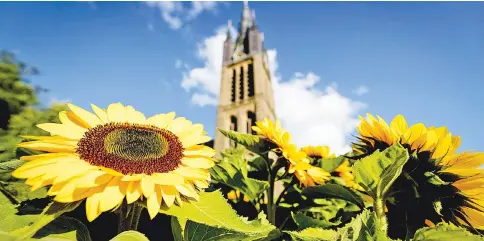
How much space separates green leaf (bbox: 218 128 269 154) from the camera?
1034 mm

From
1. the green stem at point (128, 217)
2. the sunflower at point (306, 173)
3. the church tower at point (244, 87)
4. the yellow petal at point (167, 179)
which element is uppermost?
the church tower at point (244, 87)

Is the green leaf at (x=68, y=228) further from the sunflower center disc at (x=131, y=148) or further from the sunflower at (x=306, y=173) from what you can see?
the sunflower at (x=306, y=173)

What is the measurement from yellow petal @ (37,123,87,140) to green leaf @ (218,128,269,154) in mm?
525

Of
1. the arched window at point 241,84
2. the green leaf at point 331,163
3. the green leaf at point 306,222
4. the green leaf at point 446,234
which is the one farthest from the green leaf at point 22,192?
the arched window at point 241,84

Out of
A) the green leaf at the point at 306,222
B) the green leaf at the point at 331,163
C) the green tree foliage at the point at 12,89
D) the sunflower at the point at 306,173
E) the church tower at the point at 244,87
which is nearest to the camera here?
the green leaf at the point at 306,222

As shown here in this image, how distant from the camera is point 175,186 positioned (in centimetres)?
46

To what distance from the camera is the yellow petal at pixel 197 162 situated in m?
0.55

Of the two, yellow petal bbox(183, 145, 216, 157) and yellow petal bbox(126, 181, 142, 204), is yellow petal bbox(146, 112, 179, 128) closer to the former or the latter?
yellow petal bbox(183, 145, 216, 157)

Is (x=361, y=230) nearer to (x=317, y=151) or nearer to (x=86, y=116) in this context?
(x=86, y=116)

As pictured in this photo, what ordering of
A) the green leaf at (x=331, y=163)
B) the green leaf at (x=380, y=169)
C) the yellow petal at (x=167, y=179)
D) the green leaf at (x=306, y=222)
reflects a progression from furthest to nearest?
the green leaf at (x=331, y=163)
the green leaf at (x=306, y=222)
the green leaf at (x=380, y=169)
the yellow petal at (x=167, y=179)

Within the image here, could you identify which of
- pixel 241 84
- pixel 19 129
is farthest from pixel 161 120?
pixel 241 84

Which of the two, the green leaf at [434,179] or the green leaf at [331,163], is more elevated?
the green leaf at [331,163]

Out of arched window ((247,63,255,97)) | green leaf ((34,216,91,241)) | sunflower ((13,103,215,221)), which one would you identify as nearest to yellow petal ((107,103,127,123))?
sunflower ((13,103,215,221))

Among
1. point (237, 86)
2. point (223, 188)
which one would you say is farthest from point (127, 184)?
point (237, 86)
